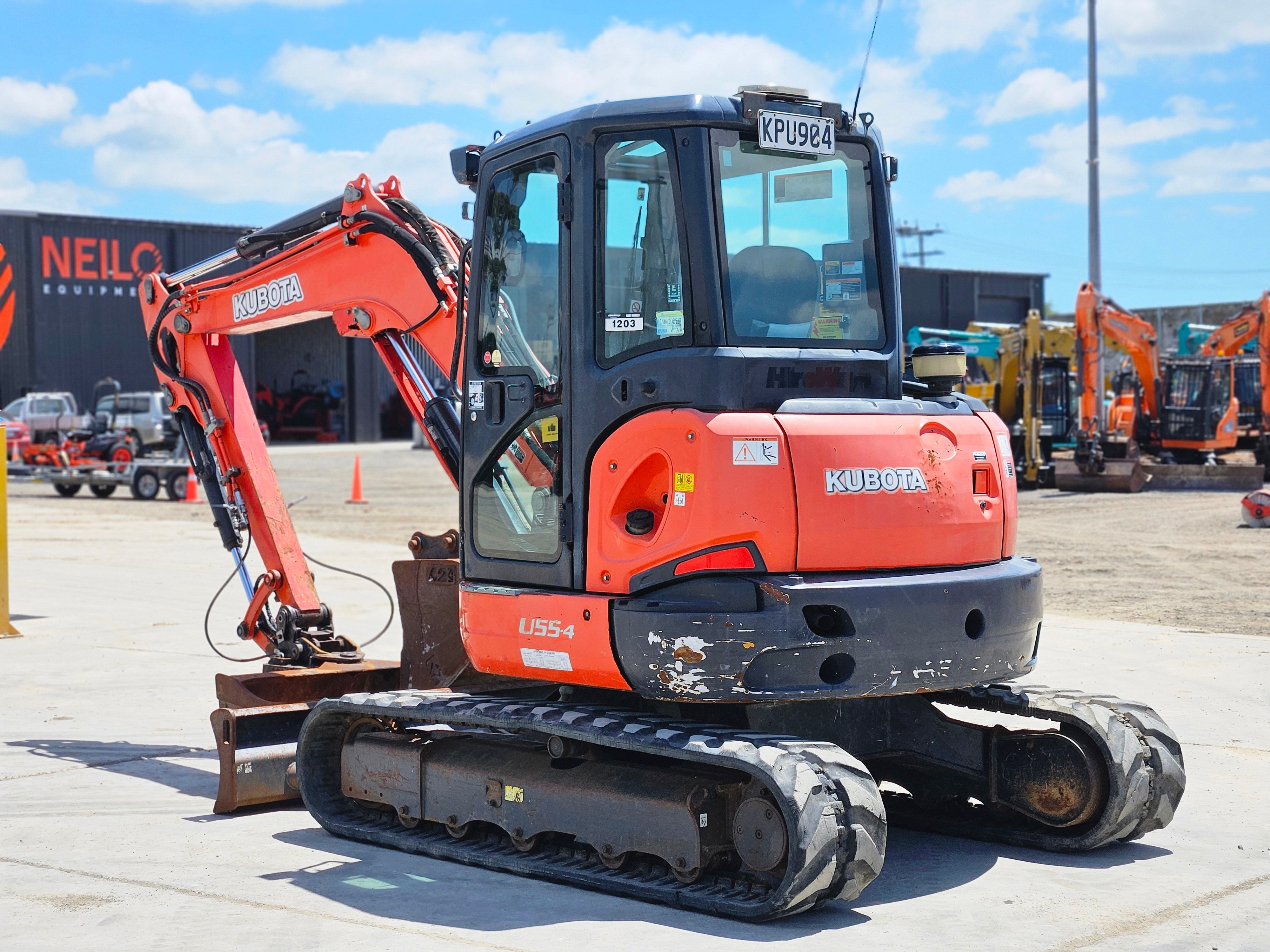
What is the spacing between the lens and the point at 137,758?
27.7ft

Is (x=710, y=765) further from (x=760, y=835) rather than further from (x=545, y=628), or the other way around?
(x=545, y=628)

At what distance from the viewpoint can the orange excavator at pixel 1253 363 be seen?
30.9 m

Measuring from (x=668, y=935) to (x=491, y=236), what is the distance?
309 cm

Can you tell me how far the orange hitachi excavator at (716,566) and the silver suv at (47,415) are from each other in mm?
29490

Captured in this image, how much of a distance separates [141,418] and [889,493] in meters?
30.0

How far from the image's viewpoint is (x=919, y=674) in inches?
226

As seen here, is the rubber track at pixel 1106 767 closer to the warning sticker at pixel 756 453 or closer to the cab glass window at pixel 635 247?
the warning sticker at pixel 756 453

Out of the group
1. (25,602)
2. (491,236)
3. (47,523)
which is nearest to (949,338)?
(47,523)

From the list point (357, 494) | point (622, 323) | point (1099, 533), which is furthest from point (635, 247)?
point (357, 494)

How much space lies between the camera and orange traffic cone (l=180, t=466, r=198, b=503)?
30141 mm

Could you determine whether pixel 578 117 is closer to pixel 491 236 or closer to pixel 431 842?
pixel 491 236

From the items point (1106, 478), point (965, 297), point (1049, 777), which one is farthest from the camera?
point (965, 297)

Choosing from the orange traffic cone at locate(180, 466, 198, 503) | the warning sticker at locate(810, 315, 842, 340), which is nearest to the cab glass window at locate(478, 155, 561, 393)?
the warning sticker at locate(810, 315, 842, 340)

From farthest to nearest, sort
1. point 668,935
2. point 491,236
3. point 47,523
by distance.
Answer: point 47,523
point 491,236
point 668,935
